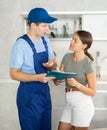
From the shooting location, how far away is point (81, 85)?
7.26 ft

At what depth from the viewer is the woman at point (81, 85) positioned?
2225 mm

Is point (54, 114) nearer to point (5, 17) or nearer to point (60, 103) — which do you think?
point (60, 103)

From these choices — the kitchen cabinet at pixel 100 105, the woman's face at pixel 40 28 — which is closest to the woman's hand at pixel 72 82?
the woman's face at pixel 40 28

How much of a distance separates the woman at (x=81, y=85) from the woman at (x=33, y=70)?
8.2 inches

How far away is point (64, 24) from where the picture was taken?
3277mm

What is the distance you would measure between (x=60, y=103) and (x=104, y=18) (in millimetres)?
1136

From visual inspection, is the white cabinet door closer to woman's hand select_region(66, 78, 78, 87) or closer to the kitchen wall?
the kitchen wall

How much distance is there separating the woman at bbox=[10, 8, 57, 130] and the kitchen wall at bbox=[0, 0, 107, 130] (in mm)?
950

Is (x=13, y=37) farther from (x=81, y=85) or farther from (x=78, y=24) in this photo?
(x=81, y=85)

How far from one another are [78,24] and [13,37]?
821 millimetres

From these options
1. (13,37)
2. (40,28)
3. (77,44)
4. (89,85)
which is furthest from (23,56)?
(13,37)

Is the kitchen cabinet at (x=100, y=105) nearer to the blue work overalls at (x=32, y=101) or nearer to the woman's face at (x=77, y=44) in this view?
the woman's face at (x=77, y=44)

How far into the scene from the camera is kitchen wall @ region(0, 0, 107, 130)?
309 cm

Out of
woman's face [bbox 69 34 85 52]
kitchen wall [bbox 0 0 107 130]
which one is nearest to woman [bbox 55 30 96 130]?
woman's face [bbox 69 34 85 52]
